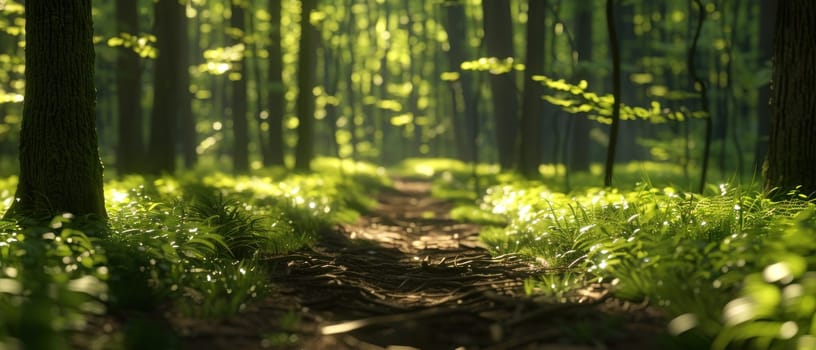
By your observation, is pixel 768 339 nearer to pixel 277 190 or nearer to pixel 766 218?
→ pixel 766 218

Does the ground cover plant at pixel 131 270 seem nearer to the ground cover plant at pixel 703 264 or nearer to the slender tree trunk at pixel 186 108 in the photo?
the ground cover plant at pixel 703 264

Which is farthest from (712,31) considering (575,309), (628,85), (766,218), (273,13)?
(575,309)

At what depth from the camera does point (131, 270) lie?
4477mm

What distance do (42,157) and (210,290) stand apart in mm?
2906

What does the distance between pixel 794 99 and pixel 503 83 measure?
1474cm

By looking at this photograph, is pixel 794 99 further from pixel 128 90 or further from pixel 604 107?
pixel 128 90

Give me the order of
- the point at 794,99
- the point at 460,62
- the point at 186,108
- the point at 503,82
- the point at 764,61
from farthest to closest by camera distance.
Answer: the point at 460,62 < the point at 186,108 < the point at 503,82 < the point at 764,61 < the point at 794,99

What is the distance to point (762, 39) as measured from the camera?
52.6 feet

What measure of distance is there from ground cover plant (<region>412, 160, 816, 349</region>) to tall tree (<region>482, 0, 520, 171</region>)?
13597 mm

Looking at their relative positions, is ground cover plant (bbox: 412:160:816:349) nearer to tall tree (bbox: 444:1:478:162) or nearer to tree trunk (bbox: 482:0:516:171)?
tree trunk (bbox: 482:0:516:171)

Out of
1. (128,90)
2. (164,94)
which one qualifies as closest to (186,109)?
(128,90)

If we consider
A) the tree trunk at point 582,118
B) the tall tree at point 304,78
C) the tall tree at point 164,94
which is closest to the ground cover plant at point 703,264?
the tall tree at point 164,94

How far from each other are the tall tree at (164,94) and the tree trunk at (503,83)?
9848 millimetres

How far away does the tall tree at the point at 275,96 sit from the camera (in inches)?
750
